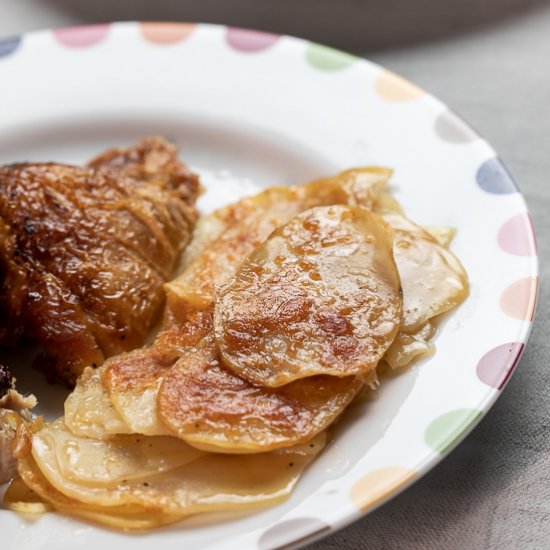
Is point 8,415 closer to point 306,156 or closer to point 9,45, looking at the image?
point 306,156

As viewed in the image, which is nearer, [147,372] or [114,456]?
[114,456]

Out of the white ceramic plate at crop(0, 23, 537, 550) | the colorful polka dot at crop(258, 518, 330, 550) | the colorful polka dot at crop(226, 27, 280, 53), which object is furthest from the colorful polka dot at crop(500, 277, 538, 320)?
the colorful polka dot at crop(226, 27, 280, 53)

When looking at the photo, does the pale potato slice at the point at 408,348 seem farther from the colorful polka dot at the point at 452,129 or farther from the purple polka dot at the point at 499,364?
the colorful polka dot at the point at 452,129

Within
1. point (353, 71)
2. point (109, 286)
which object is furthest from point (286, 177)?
point (109, 286)

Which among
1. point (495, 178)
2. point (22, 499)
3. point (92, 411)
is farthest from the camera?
point (495, 178)

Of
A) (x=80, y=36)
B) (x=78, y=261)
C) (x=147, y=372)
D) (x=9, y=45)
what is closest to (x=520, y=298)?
(x=147, y=372)

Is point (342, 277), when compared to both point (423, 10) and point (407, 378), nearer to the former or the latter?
point (407, 378)
